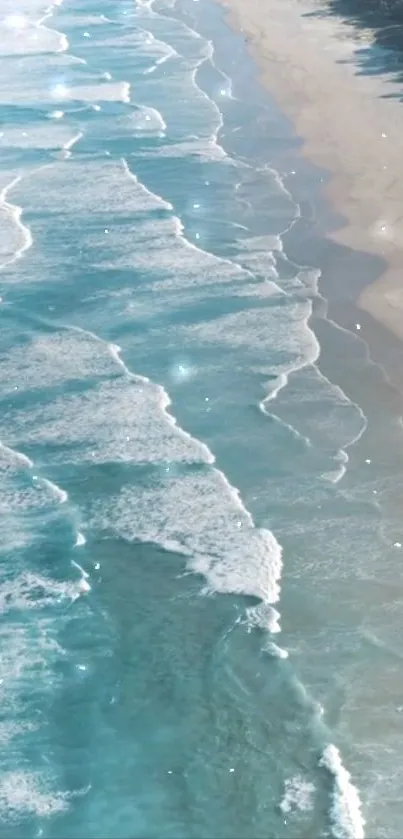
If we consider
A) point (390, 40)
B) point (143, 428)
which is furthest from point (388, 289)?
point (390, 40)

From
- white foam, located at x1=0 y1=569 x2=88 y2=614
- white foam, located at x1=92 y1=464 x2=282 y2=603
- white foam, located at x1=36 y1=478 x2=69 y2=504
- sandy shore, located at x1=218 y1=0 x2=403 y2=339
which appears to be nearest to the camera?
white foam, located at x1=0 y1=569 x2=88 y2=614

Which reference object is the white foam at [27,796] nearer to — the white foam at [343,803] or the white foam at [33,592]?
the white foam at [343,803]

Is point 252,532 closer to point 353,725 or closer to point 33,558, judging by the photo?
point 33,558

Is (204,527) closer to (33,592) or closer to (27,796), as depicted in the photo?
(33,592)

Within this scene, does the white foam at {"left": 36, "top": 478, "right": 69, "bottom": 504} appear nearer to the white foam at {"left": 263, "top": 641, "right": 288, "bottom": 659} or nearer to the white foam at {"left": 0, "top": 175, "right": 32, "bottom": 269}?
Answer: the white foam at {"left": 263, "top": 641, "right": 288, "bottom": 659}

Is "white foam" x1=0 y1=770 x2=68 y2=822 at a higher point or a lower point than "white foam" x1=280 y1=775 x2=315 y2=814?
lower

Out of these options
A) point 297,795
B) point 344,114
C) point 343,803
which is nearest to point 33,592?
point 297,795

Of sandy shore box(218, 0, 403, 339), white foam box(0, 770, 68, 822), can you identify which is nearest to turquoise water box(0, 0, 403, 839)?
white foam box(0, 770, 68, 822)
